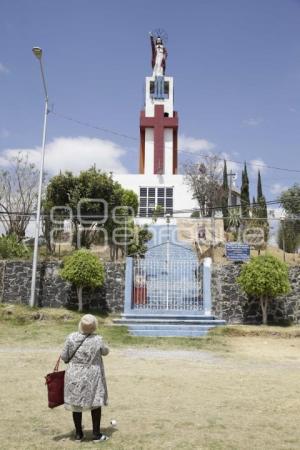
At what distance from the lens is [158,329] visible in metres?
14.1

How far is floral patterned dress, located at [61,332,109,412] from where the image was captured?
191 inches

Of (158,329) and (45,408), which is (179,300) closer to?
(158,329)

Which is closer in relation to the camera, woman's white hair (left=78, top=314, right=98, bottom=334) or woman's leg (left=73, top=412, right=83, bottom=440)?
woman's leg (left=73, top=412, right=83, bottom=440)

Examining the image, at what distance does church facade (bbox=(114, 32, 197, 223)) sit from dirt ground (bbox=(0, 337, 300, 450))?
2027 centimetres

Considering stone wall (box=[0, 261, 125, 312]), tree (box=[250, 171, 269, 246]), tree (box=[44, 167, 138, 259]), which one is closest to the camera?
stone wall (box=[0, 261, 125, 312])

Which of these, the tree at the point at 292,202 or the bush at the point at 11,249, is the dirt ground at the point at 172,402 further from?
the tree at the point at 292,202

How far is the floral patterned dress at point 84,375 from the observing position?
15.9 feet

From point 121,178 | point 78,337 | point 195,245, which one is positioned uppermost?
point 121,178

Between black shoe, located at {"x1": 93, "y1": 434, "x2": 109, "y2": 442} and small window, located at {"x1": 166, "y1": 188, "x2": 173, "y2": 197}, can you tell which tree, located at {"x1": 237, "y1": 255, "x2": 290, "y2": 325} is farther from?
small window, located at {"x1": 166, "y1": 188, "x2": 173, "y2": 197}

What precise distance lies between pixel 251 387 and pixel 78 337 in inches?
153

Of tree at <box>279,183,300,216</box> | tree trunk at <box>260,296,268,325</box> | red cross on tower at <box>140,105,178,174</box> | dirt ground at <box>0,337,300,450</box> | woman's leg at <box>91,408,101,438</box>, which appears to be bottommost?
dirt ground at <box>0,337,300,450</box>

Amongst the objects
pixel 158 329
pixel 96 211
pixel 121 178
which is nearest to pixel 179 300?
pixel 158 329

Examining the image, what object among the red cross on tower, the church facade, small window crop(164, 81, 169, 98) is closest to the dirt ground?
the church facade

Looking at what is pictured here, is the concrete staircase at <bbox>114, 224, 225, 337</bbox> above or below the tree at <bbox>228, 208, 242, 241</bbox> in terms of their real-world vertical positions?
below
